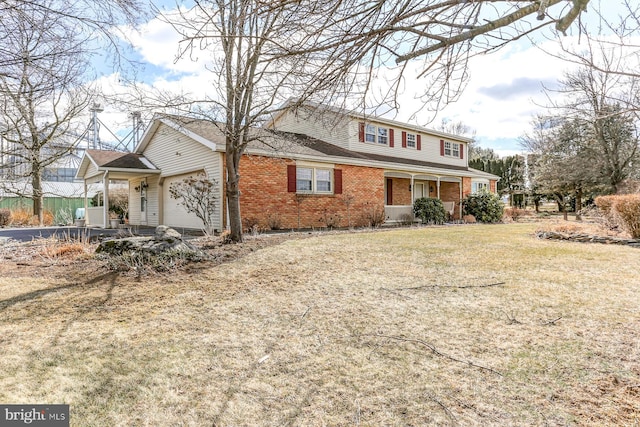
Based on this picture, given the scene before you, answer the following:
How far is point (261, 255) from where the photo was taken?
7664 millimetres

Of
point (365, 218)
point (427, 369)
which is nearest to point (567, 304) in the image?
point (427, 369)

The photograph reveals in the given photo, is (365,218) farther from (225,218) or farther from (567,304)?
(567,304)

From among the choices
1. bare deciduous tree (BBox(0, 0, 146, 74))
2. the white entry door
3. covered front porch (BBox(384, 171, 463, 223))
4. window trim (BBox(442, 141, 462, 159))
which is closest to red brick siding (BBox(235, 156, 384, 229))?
covered front porch (BBox(384, 171, 463, 223))

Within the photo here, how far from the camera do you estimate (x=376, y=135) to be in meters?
18.8

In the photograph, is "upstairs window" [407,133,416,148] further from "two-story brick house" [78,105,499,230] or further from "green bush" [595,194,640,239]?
"green bush" [595,194,640,239]

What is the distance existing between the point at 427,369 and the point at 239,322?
211cm

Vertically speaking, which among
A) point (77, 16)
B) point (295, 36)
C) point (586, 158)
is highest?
point (586, 158)

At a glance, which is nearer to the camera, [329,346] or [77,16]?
[329,346]

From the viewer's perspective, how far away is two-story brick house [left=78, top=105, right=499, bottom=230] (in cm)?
1266

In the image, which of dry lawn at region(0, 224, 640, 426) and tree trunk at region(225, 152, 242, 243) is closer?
dry lawn at region(0, 224, 640, 426)

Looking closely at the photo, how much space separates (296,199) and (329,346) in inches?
422

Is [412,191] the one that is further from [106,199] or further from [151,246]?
[106,199]

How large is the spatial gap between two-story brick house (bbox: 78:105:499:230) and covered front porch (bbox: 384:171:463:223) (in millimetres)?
59

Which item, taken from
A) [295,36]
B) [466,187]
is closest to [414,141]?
[466,187]
